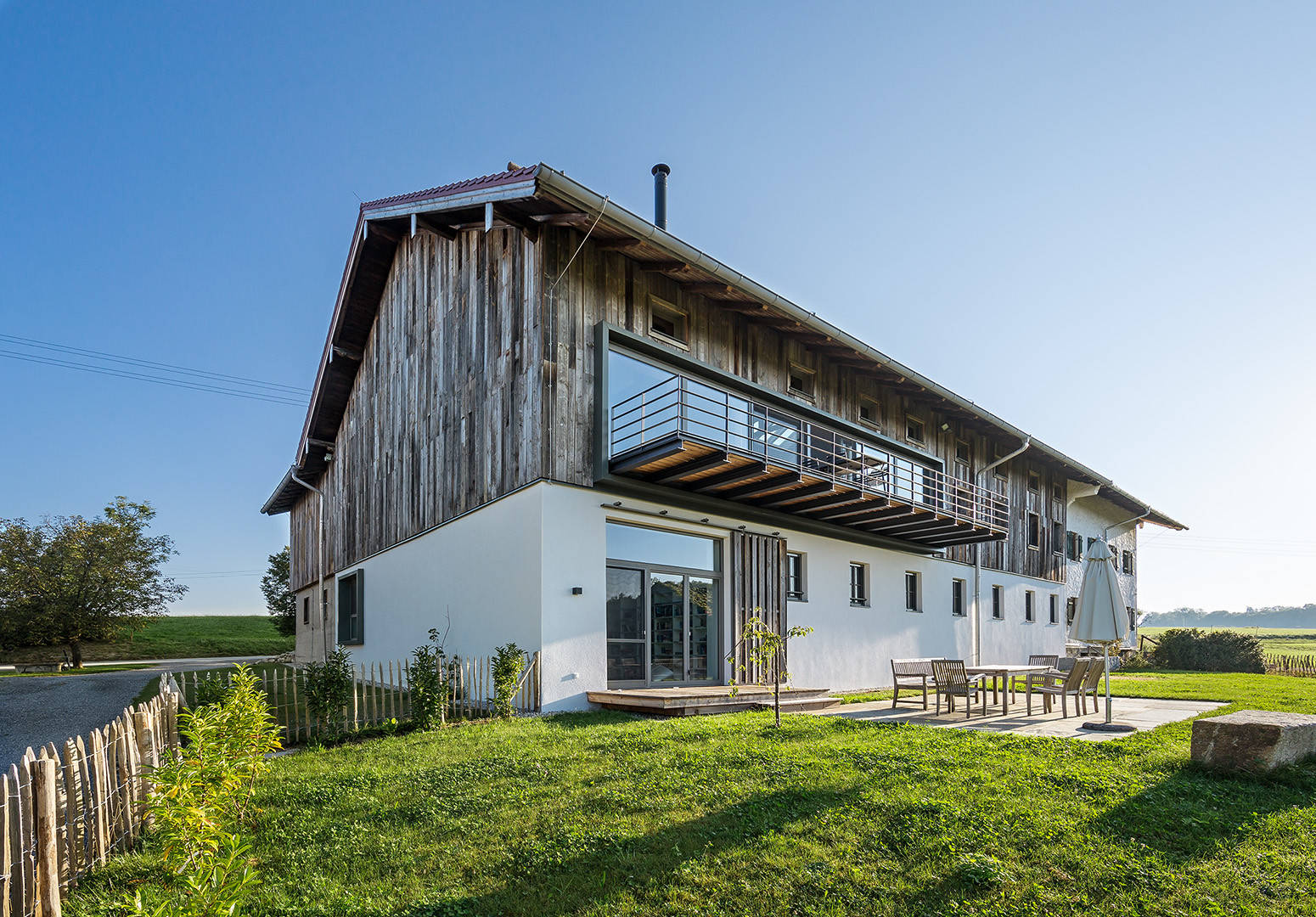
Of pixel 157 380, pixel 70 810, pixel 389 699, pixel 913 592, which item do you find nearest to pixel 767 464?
pixel 389 699

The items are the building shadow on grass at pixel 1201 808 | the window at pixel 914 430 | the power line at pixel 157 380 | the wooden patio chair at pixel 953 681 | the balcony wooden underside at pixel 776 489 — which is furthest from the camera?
the power line at pixel 157 380

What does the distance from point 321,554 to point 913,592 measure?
19388mm

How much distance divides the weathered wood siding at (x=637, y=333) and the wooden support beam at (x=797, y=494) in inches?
93.2

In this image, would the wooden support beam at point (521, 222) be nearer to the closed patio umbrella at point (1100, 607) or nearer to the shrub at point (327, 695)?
the shrub at point (327, 695)

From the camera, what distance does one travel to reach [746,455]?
1197 centimetres

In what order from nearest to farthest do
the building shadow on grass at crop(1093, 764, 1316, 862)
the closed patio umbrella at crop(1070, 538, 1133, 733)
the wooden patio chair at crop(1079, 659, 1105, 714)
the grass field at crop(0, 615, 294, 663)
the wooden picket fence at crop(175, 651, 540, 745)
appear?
1. the building shadow on grass at crop(1093, 764, 1316, 862)
2. the wooden picket fence at crop(175, 651, 540, 745)
3. the closed patio umbrella at crop(1070, 538, 1133, 733)
4. the wooden patio chair at crop(1079, 659, 1105, 714)
5. the grass field at crop(0, 615, 294, 663)

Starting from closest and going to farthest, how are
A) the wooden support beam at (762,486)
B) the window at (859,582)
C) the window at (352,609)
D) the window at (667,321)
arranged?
the wooden support beam at (762,486) < the window at (667,321) < the window at (859,582) < the window at (352,609)

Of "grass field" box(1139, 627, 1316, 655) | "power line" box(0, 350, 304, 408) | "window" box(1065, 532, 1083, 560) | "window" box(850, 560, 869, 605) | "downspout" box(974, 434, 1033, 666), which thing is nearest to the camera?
"window" box(850, 560, 869, 605)

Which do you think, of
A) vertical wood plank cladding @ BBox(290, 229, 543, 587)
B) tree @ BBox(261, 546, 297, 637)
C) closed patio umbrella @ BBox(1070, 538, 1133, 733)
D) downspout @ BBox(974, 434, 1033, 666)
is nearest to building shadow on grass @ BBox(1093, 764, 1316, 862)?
closed patio umbrella @ BBox(1070, 538, 1133, 733)

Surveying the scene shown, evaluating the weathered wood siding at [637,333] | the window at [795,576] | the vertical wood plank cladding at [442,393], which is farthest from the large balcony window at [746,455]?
the vertical wood plank cladding at [442,393]

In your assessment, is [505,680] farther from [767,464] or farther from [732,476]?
[767,464]

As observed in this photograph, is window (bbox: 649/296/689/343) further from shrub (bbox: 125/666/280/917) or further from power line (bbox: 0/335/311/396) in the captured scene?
power line (bbox: 0/335/311/396)

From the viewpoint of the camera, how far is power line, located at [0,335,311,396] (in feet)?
109

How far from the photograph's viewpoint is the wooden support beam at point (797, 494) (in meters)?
13.6
